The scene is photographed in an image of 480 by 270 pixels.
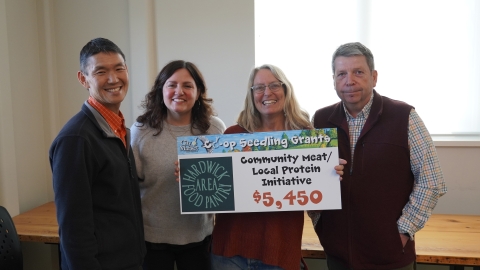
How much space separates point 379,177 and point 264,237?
55 centimetres

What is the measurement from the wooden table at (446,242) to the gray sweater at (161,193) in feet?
2.29

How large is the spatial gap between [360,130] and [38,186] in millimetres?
2565

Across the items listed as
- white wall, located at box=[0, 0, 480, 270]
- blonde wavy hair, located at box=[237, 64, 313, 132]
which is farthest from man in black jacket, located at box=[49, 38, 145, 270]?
white wall, located at box=[0, 0, 480, 270]

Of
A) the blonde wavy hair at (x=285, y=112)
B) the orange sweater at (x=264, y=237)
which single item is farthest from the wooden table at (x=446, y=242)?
the blonde wavy hair at (x=285, y=112)

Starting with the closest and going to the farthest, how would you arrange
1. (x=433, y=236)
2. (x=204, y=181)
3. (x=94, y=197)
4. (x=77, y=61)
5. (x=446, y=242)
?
1. (x=94, y=197)
2. (x=204, y=181)
3. (x=446, y=242)
4. (x=433, y=236)
5. (x=77, y=61)

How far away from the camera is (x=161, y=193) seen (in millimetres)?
1824

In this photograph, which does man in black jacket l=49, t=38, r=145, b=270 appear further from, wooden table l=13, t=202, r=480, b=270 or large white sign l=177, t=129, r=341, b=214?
wooden table l=13, t=202, r=480, b=270

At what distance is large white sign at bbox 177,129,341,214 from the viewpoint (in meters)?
1.68

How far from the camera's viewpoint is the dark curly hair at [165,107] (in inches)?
73.5

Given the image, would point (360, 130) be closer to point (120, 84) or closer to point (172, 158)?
point (172, 158)

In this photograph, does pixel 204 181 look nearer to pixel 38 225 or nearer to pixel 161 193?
pixel 161 193

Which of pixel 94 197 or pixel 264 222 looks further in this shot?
pixel 264 222

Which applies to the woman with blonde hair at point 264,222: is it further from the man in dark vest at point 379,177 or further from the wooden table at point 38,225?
the wooden table at point 38,225

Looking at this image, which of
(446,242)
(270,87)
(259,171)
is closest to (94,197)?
(259,171)
